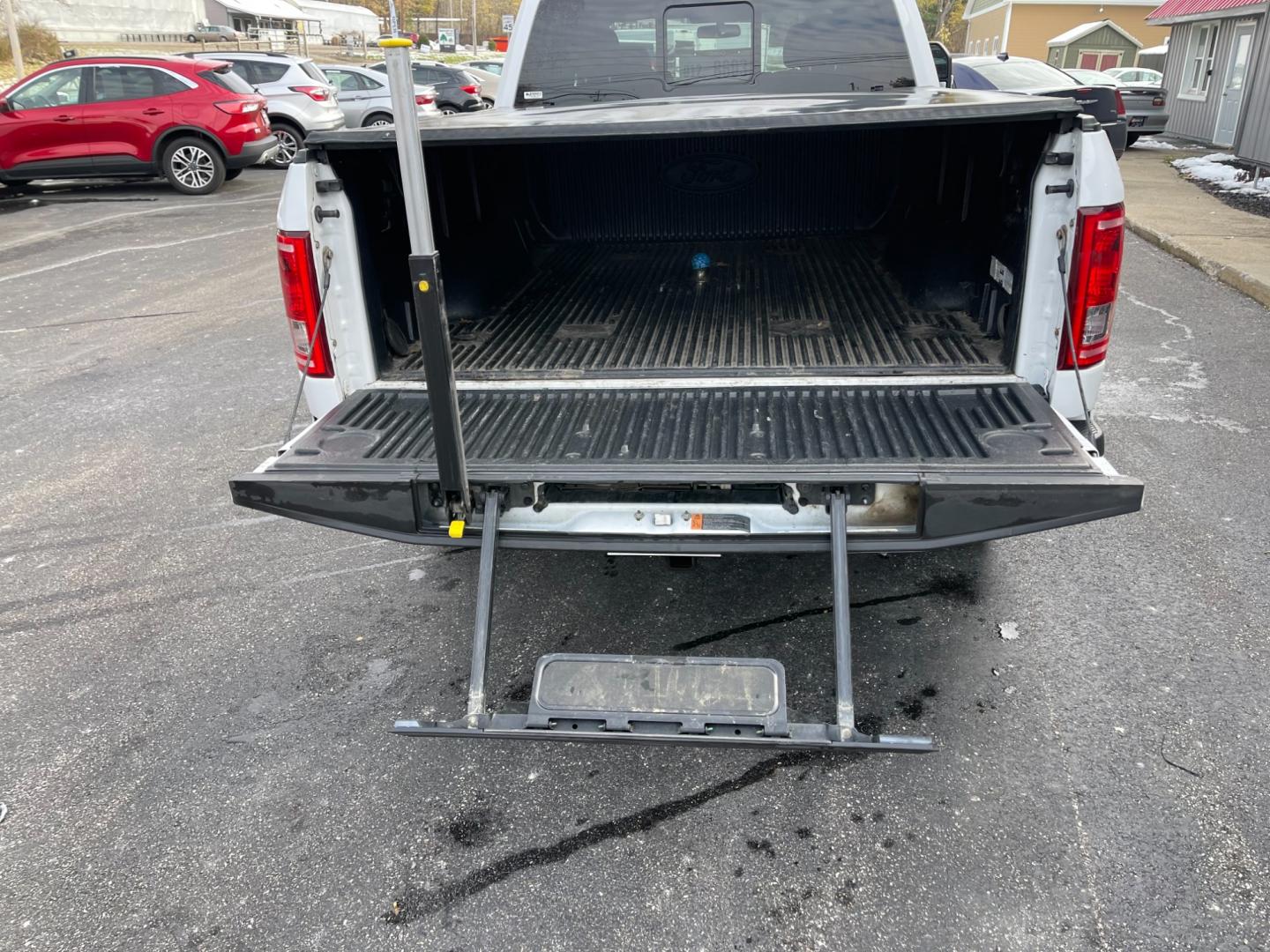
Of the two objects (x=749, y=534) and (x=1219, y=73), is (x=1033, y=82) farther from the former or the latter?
(x=749, y=534)

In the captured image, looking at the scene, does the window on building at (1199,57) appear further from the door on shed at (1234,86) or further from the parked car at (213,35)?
the parked car at (213,35)

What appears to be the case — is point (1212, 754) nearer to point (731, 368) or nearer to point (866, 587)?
point (866, 587)

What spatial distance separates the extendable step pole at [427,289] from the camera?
2068 millimetres

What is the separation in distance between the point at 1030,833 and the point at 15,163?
51.3ft

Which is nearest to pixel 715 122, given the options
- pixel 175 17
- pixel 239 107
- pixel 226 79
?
pixel 239 107

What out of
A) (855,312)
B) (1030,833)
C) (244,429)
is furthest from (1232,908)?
(244,429)

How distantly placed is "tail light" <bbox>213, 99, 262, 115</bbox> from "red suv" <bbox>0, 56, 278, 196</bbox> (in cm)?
1

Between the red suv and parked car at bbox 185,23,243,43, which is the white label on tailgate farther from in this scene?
parked car at bbox 185,23,243,43

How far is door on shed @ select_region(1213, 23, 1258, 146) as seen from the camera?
56.2 feet

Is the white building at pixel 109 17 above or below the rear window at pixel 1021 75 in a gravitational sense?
above

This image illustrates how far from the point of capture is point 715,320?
4035 millimetres

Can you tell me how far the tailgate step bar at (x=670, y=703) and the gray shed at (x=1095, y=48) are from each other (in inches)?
1522

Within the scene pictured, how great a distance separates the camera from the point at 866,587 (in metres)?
3.51

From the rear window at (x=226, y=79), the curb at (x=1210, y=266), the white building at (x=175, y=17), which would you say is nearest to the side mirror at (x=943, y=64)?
the curb at (x=1210, y=266)
